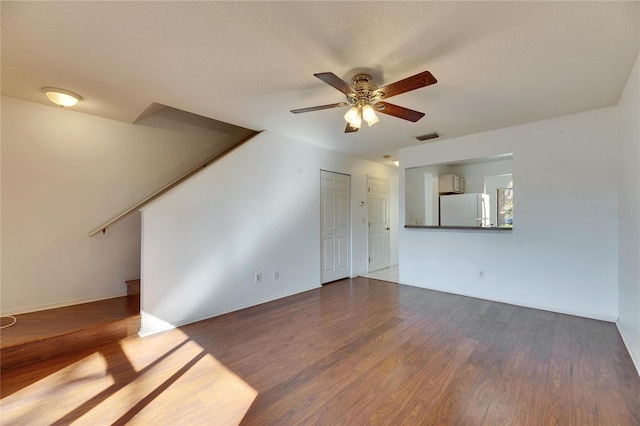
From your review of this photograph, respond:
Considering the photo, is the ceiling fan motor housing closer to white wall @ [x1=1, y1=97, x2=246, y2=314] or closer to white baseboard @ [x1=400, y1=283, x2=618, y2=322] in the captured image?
white wall @ [x1=1, y1=97, x2=246, y2=314]

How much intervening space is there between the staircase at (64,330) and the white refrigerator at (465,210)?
4.36 meters

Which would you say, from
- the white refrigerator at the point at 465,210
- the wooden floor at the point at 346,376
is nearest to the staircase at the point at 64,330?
the wooden floor at the point at 346,376

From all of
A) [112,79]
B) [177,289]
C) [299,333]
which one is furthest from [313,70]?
[177,289]

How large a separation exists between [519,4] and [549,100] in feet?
5.85

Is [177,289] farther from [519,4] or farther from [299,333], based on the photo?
[519,4]

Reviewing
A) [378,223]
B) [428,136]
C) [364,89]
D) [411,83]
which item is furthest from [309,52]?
[378,223]

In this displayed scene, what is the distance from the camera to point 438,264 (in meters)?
4.31

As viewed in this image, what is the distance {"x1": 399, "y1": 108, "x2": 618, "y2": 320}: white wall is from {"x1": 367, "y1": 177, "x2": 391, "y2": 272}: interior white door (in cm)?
182

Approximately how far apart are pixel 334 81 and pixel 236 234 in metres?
2.39

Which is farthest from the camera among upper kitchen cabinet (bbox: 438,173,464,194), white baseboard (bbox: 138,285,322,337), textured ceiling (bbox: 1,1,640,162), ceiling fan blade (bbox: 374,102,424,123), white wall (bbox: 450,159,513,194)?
upper kitchen cabinet (bbox: 438,173,464,194)

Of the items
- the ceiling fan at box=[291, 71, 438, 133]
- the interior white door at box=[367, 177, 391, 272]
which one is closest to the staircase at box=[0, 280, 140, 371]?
the ceiling fan at box=[291, 71, 438, 133]

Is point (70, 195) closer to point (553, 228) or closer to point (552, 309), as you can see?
point (553, 228)

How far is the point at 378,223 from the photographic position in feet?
19.4

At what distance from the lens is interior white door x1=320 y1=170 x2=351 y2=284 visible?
4734mm
